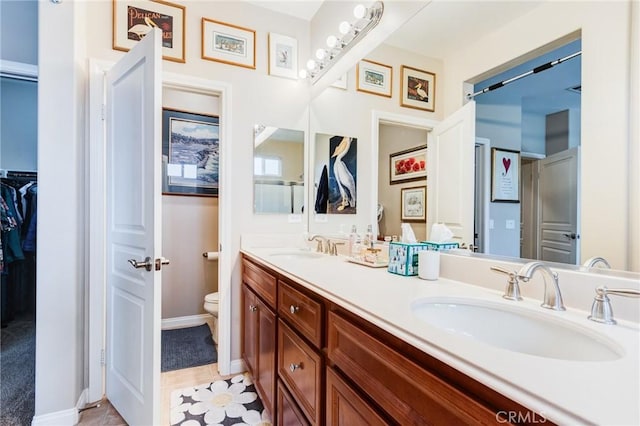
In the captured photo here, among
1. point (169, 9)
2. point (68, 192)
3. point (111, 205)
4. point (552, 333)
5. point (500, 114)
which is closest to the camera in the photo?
point (552, 333)

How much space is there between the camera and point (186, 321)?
10.1 feet

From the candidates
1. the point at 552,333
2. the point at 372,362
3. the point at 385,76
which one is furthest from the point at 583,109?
the point at 385,76

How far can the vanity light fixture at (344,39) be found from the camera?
177 cm

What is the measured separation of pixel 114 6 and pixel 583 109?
2.48 metres

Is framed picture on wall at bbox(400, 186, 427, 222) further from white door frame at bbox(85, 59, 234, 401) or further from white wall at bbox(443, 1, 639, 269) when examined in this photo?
white door frame at bbox(85, 59, 234, 401)

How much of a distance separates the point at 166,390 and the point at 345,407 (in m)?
1.61

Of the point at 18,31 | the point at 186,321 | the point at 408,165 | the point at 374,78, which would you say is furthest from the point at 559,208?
the point at 18,31

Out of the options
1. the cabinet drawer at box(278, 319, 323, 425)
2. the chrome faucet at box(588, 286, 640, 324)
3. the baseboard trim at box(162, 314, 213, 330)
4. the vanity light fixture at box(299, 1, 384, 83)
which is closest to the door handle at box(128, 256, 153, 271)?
the cabinet drawer at box(278, 319, 323, 425)

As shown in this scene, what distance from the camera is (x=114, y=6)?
1.89 metres

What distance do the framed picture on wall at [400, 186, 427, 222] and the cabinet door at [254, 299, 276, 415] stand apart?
0.84 m

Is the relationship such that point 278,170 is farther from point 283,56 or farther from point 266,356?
point 266,356

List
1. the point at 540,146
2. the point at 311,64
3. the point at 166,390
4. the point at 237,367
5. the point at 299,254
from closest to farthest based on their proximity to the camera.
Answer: the point at 540,146 → the point at 166,390 → the point at 299,254 → the point at 237,367 → the point at 311,64

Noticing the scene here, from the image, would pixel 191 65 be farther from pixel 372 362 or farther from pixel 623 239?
pixel 623 239

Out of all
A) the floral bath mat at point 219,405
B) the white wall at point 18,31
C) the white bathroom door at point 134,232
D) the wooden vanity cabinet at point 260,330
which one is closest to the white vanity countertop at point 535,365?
the wooden vanity cabinet at point 260,330
